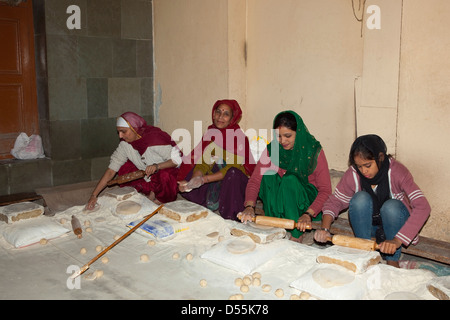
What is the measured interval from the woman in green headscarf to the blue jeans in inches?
11.7

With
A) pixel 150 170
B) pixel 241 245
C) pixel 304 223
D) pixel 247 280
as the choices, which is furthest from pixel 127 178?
pixel 247 280

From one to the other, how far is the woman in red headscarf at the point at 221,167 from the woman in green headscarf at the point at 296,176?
1.18ft

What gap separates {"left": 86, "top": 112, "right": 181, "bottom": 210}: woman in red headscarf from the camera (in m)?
4.35

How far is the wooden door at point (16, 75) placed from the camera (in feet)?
15.8

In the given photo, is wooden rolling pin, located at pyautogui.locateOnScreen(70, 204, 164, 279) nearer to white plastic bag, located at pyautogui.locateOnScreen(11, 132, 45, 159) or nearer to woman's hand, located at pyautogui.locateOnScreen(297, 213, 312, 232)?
woman's hand, located at pyautogui.locateOnScreen(297, 213, 312, 232)

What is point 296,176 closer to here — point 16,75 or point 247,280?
point 247,280

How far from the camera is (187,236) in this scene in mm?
3135

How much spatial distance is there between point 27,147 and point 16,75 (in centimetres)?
80

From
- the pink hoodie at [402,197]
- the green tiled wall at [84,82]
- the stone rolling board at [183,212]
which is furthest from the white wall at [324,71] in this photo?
the stone rolling board at [183,212]

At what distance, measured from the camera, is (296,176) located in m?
3.42

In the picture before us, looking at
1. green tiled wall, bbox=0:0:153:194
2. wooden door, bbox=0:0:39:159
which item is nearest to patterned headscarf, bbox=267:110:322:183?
green tiled wall, bbox=0:0:153:194

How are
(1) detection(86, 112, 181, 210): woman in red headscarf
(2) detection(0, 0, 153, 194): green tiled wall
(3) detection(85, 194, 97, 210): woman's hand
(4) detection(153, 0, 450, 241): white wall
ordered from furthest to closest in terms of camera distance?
(2) detection(0, 0, 153, 194): green tiled wall
(1) detection(86, 112, 181, 210): woman in red headscarf
(3) detection(85, 194, 97, 210): woman's hand
(4) detection(153, 0, 450, 241): white wall

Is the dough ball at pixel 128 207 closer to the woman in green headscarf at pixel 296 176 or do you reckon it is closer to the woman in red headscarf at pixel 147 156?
the woman in red headscarf at pixel 147 156

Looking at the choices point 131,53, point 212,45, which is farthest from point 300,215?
point 131,53
